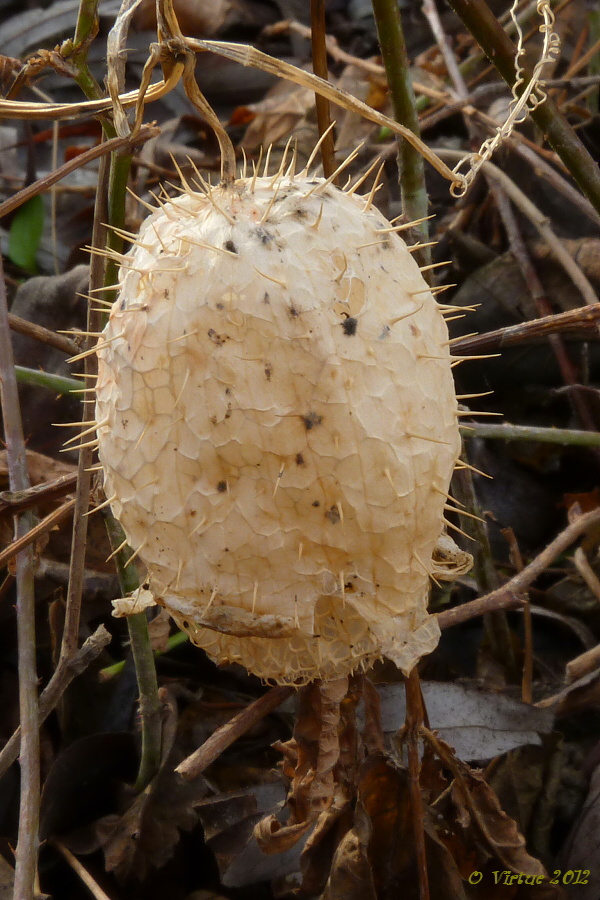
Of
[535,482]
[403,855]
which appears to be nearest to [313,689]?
[403,855]

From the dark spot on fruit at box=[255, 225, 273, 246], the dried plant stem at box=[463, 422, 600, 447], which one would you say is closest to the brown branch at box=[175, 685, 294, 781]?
the dried plant stem at box=[463, 422, 600, 447]

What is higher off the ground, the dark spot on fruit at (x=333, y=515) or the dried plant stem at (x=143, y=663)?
the dark spot on fruit at (x=333, y=515)

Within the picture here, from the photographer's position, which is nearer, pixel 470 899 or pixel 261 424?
pixel 261 424

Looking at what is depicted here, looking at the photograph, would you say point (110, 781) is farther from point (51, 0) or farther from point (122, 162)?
point (51, 0)

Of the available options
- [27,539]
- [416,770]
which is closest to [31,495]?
[27,539]

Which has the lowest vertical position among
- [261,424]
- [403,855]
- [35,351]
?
[403,855]

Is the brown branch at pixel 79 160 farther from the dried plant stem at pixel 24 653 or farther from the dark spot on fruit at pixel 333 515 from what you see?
the dark spot on fruit at pixel 333 515

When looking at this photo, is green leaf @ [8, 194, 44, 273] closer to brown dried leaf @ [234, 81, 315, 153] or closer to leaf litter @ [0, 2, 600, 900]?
leaf litter @ [0, 2, 600, 900]

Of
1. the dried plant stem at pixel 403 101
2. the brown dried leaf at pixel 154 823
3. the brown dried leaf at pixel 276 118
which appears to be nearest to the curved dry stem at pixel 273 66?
the dried plant stem at pixel 403 101
